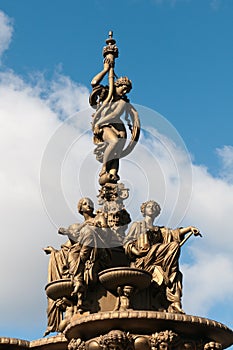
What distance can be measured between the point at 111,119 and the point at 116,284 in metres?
5.47

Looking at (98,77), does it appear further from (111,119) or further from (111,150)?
(111,150)

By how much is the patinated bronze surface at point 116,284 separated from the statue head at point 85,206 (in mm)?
25

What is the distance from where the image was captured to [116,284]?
19344 millimetres

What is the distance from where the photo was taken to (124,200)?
21.7m

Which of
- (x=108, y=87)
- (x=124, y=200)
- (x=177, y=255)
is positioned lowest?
(x=177, y=255)

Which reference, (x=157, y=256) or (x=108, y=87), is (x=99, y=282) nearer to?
(x=157, y=256)

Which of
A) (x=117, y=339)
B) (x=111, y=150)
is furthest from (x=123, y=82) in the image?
(x=117, y=339)

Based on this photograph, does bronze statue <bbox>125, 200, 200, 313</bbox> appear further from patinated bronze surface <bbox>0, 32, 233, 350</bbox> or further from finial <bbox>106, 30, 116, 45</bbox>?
finial <bbox>106, 30, 116, 45</bbox>

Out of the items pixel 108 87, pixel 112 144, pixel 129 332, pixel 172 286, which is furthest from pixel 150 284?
pixel 108 87

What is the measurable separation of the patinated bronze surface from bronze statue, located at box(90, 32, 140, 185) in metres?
0.05

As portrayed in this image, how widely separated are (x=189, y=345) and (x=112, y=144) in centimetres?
630

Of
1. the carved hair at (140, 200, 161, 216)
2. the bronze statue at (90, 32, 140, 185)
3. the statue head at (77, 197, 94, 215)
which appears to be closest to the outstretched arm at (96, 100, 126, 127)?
the bronze statue at (90, 32, 140, 185)

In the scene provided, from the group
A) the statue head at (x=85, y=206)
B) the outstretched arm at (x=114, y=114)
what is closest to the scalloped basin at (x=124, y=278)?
the statue head at (x=85, y=206)

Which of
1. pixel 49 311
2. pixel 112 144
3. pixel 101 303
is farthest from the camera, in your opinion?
pixel 112 144
